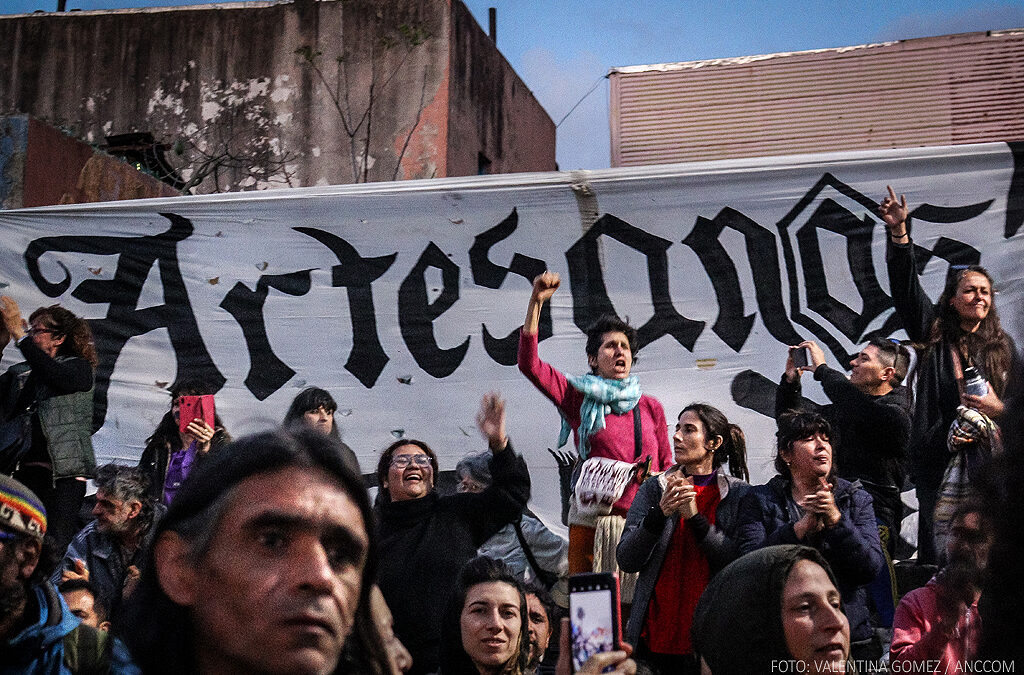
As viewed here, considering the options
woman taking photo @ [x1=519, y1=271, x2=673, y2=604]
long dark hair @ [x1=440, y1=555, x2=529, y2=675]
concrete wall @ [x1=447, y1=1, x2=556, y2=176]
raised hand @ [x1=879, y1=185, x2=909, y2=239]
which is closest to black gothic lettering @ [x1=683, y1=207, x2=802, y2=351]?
raised hand @ [x1=879, y1=185, x2=909, y2=239]

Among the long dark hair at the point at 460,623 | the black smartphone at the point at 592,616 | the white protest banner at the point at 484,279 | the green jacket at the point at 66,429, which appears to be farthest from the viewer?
the white protest banner at the point at 484,279

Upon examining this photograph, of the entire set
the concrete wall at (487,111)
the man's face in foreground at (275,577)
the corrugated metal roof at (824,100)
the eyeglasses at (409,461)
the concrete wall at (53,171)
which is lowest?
the man's face in foreground at (275,577)

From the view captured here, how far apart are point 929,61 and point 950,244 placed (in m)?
5.67

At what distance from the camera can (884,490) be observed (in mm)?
4766

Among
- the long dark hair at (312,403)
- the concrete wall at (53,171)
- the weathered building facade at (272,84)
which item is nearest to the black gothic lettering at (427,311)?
the long dark hair at (312,403)

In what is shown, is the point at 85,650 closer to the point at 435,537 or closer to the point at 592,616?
the point at 592,616

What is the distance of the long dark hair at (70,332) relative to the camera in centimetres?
569

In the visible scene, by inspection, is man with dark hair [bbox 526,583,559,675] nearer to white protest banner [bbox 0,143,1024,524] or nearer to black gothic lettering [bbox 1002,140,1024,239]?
white protest banner [bbox 0,143,1024,524]

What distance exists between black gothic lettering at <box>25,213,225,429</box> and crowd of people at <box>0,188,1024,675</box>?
269 millimetres

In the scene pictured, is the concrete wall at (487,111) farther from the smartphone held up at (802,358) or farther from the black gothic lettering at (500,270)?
the smartphone held up at (802,358)

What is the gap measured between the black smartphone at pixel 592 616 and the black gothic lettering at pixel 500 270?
3715 mm

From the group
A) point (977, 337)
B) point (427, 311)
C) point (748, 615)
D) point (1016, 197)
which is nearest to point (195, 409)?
point (427, 311)

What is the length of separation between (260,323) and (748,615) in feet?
14.5

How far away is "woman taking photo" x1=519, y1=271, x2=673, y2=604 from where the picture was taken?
186 inches
